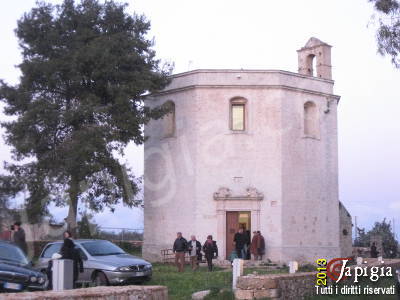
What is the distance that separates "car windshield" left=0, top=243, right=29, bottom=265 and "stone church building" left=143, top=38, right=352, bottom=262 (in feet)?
50.5

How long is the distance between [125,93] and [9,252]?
15298 millimetres

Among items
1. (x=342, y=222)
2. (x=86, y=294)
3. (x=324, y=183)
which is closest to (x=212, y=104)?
(x=324, y=183)

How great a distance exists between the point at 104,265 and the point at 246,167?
1384 centimetres

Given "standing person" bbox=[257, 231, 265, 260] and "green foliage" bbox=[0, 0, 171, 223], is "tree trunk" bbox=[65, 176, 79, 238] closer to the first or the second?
"green foliage" bbox=[0, 0, 171, 223]

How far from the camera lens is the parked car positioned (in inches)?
543

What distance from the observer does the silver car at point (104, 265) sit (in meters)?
18.1

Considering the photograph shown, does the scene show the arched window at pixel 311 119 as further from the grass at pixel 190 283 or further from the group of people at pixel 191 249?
the grass at pixel 190 283

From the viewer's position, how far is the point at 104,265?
18266 mm

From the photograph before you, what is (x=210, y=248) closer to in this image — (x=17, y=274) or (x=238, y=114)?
(x=238, y=114)

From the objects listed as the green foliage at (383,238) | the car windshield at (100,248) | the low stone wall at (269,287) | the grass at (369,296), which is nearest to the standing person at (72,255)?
the car windshield at (100,248)

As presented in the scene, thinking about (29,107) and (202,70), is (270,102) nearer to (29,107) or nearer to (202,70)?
(202,70)

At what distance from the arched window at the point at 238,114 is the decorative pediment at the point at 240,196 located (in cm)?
303

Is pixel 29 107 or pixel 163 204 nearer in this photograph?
pixel 29 107

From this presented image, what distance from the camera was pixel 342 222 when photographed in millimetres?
35438
